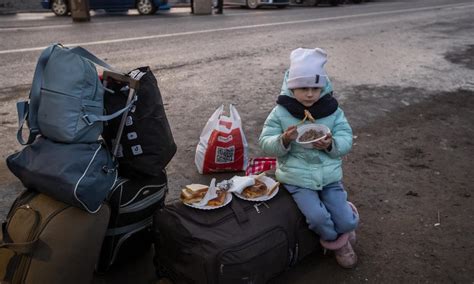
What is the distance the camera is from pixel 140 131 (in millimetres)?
2328

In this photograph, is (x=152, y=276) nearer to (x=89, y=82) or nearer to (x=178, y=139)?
(x=89, y=82)

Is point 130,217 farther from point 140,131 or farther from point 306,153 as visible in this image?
point 306,153

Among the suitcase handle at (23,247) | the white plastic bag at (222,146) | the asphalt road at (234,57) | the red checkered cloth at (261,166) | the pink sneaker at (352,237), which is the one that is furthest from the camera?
the asphalt road at (234,57)

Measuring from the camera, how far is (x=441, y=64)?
7727 millimetres

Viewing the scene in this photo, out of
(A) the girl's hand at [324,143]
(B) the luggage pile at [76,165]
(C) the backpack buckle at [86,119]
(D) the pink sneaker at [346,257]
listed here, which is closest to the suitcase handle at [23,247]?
(B) the luggage pile at [76,165]

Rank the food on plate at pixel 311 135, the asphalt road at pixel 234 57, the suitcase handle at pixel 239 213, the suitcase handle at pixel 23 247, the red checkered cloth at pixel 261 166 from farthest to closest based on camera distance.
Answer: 1. the asphalt road at pixel 234 57
2. the red checkered cloth at pixel 261 166
3. the food on plate at pixel 311 135
4. the suitcase handle at pixel 239 213
5. the suitcase handle at pixel 23 247

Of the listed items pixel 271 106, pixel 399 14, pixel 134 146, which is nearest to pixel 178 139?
pixel 271 106

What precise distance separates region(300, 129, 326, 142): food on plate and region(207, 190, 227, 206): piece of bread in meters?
0.51

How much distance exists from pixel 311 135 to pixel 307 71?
345 millimetres

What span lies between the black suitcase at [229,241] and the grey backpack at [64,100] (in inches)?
22.9

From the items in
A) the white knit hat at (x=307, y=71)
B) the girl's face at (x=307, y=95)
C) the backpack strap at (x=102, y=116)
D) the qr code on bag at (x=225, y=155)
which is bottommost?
the qr code on bag at (x=225, y=155)

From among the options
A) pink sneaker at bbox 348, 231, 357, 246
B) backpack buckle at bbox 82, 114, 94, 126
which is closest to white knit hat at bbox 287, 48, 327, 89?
pink sneaker at bbox 348, 231, 357, 246

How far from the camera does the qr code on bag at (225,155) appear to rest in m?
3.45

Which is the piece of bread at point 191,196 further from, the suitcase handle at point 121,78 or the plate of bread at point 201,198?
the suitcase handle at point 121,78
